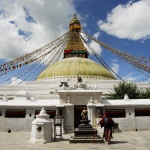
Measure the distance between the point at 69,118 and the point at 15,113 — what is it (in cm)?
416

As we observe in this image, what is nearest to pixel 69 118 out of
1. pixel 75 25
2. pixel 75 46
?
pixel 75 46

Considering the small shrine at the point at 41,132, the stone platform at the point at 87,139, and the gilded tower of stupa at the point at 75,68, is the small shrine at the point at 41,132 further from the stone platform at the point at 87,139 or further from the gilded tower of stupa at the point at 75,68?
the gilded tower of stupa at the point at 75,68

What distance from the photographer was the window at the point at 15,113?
53.8 feet

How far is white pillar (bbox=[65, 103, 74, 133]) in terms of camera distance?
15344 mm

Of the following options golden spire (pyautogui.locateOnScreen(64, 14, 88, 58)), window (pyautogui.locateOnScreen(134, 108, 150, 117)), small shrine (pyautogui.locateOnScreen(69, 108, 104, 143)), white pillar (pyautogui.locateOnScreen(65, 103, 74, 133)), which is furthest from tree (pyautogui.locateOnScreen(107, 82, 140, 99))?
golden spire (pyautogui.locateOnScreen(64, 14, 88, 58))

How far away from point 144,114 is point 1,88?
53.0ft

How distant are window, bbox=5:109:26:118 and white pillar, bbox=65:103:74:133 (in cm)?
331

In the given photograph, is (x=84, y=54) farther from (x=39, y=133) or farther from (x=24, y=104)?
(x=39, y=133)

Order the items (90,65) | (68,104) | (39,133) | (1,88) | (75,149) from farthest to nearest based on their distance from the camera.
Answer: (90,65) → (1,88) → (68,104) → (39,133) → (75,149)

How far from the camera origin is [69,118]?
15586 millimetres

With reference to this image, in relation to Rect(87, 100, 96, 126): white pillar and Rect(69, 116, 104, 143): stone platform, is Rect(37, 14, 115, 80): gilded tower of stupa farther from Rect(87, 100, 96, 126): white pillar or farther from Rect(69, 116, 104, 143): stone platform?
Rect(69, 116, 104, 143): stone platform

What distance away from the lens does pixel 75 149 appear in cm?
799

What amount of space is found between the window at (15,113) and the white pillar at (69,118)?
331cm

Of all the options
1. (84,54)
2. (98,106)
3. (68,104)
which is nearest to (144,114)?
(98,106)
